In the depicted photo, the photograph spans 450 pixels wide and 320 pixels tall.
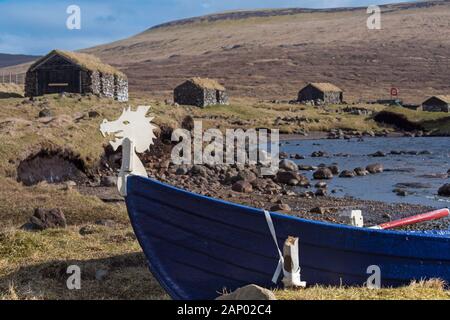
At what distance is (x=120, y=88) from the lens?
211ft

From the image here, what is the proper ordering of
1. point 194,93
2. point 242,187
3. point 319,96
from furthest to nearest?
1. point 319,96
2. point 194,93
3. point 242,187

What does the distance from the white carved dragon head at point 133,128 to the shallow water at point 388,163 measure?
2040 cm

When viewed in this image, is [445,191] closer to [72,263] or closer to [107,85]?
[72,263]

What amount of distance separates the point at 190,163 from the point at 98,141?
7071mm

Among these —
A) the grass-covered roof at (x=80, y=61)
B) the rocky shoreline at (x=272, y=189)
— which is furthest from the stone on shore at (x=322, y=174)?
the grass-covered roof at (x=80, y=61)

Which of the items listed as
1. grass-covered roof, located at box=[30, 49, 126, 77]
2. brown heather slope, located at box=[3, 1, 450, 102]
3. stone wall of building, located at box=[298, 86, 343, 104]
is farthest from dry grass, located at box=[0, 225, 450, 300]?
brown heather slope, located at box=[3, 1, 450, 102]

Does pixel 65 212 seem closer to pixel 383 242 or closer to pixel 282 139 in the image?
pixel 383 242

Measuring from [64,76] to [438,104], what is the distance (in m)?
53.8

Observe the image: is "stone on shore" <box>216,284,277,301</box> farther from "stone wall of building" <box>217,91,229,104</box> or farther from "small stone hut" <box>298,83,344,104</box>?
"small stone hut" <box>298,83,344,104</box>

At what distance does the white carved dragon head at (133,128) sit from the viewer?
30.7 ft

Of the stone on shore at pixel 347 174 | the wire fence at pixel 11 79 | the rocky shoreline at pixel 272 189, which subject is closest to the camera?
the rocky shoreline at pixel 272 189

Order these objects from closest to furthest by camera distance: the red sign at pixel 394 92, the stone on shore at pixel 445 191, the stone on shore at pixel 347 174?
the stone on shore at pixel 445 191
the stone on shore at pixel 347 174
the red sign at pixel 394 92

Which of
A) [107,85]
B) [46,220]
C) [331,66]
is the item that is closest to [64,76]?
[107,85]

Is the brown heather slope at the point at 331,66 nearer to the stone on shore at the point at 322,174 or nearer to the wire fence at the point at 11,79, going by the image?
the wire fence at the point at 11,79
